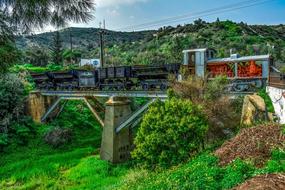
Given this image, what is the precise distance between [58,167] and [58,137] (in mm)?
5086

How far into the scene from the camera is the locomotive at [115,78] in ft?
89.3

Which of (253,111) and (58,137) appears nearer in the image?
(253,111)

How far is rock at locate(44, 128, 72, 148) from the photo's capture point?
26984mm

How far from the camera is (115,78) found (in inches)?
1162

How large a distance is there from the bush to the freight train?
7.85 metres

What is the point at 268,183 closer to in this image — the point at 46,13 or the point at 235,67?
the point at 46,13

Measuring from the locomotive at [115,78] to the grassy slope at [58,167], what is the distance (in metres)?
5.16

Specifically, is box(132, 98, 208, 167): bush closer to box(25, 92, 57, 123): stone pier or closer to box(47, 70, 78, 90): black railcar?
box(47, 70, 78, 90): black railcar

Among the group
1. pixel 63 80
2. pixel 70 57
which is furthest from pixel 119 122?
pixel 70 57

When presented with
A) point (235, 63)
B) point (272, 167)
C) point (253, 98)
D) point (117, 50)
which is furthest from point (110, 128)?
point (117, 50)

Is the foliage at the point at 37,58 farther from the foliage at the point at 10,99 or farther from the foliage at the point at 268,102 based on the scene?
the foliage at the point at 268,102

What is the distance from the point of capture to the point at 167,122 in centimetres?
1595

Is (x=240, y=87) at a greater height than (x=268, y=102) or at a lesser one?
greater

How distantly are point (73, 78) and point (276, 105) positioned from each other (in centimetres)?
2189
